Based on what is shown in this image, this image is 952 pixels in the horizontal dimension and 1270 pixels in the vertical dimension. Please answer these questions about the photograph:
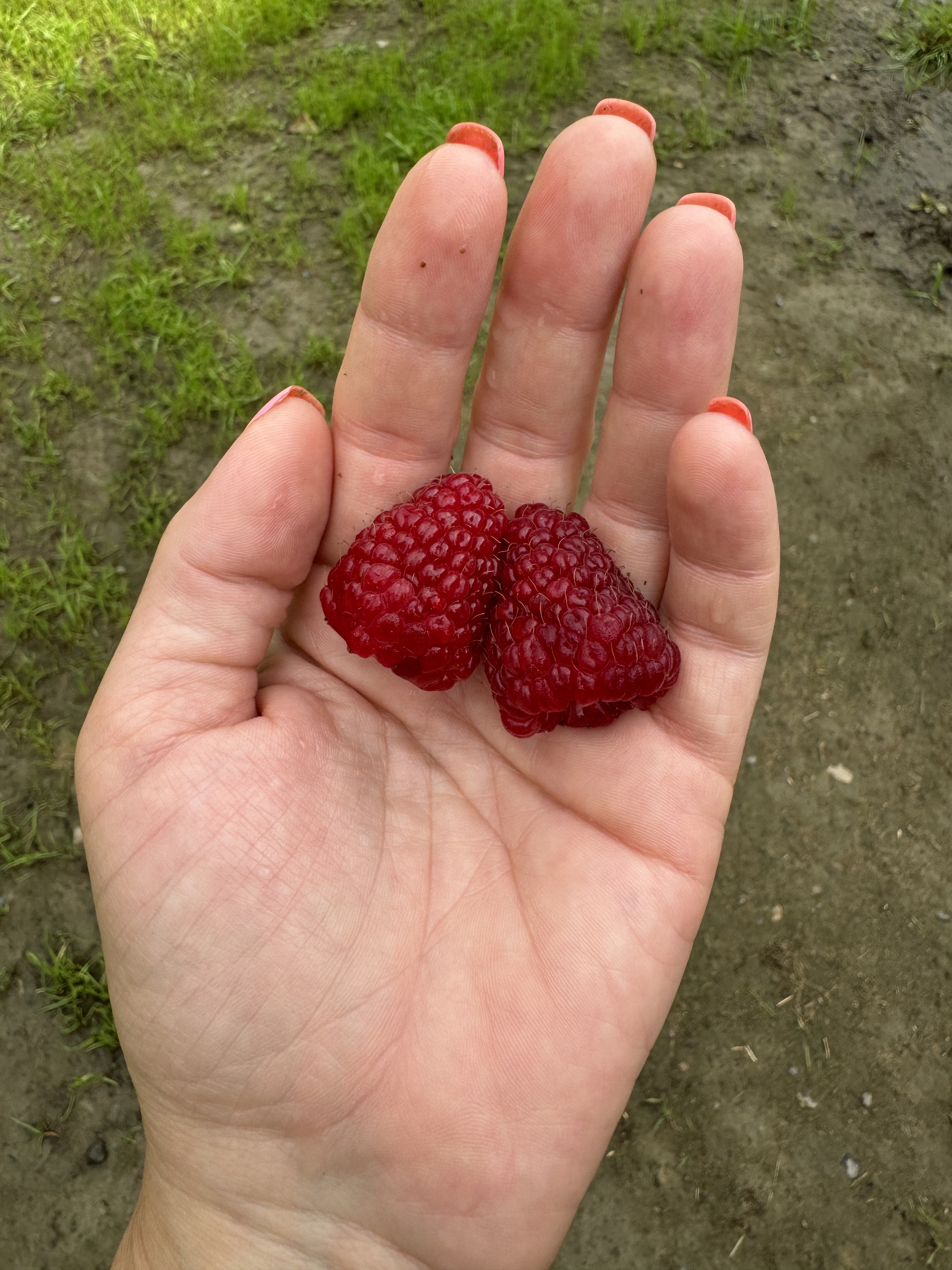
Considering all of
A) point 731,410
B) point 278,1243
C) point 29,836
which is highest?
point 731,410

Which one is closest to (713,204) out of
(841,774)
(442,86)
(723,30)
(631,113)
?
(631,113)

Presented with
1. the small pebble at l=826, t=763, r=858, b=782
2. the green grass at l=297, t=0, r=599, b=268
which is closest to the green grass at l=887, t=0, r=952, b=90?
the green grass at l=297, t=0, r=599, b=268

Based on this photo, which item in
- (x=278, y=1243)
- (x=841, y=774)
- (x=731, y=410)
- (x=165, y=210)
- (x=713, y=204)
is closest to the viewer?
(x=278, y=1243)

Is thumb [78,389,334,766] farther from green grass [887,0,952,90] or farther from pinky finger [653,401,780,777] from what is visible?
green grass [887,0,952,90]

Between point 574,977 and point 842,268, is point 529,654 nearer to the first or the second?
point 574,977

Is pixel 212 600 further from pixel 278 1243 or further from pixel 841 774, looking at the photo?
pixel 841 774

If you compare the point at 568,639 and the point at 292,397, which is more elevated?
the point at 292,397
